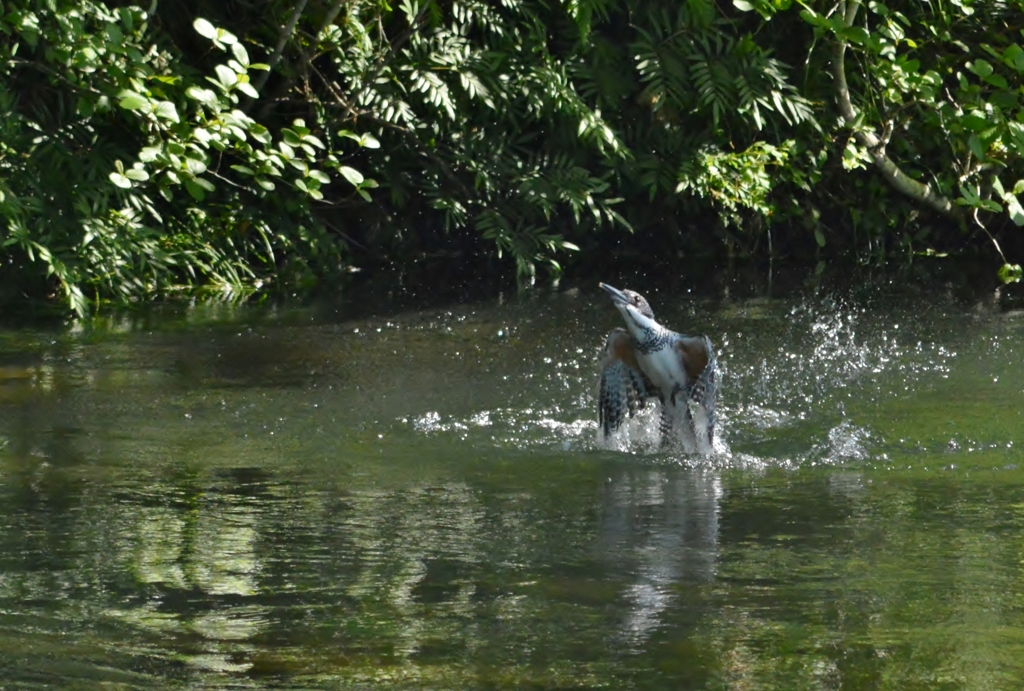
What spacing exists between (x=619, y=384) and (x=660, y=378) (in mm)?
142

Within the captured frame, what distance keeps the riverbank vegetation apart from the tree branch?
18mm

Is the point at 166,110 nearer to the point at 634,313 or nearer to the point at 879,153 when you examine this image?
the point at 634,313

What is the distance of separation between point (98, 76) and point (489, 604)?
5210 mm

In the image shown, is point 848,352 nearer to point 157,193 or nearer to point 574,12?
point 574,12

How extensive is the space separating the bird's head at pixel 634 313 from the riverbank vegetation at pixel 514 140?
8.71ft

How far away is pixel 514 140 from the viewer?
33.6 ft

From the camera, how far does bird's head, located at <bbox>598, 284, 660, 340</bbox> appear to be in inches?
225

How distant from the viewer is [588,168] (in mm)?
10539

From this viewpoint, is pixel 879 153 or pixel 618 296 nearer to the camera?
pixel 618 296

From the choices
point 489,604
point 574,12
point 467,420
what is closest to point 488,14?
point 574,12

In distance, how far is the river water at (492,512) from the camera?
11.4ft

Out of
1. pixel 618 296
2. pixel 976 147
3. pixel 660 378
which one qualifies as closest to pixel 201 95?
pixel 618 296

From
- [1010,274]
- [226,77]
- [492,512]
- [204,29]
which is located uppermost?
[204,29]

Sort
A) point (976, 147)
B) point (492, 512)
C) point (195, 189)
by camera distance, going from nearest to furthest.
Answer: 1. point (492, 512)
2. point (195, 189)
3. point (976, 147)
